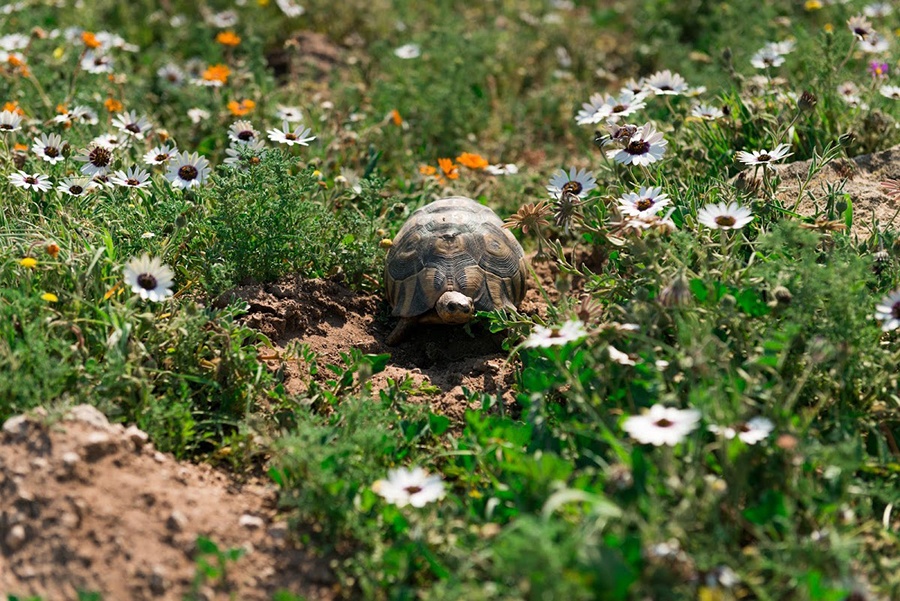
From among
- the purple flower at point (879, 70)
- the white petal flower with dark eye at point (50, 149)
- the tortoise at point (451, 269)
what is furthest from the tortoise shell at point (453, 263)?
the purple flower at point (879, 70)

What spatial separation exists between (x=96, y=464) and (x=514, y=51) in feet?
18.5

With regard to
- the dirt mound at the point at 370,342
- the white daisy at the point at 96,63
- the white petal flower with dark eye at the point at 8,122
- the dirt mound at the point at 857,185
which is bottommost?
the dirt mound at the point at 370,342

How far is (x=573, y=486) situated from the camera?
128 inches

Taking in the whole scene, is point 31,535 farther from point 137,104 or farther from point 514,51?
point 514,51

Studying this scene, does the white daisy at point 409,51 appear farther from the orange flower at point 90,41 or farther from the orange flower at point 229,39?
the orange flower at point 90,41

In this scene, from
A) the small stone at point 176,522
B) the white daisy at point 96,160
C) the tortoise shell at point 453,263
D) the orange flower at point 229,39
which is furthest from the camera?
the orange flower at point 229,39

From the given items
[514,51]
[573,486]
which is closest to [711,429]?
[573,486]

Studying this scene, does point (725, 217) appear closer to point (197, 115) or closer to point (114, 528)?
point (114, 528)

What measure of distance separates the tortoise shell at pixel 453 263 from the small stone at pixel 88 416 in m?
1.66

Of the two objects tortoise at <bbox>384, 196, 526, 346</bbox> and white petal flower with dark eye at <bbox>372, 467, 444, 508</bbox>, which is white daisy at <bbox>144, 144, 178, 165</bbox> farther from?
white petal flower with dark eye at <bbox>372, 467, 444, 508</bbox>

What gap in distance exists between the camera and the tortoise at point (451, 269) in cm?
472

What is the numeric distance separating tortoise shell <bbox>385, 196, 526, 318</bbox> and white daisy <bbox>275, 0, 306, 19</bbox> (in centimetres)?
363

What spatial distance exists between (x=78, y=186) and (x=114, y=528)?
212 centimetres

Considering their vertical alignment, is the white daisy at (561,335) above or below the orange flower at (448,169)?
above
